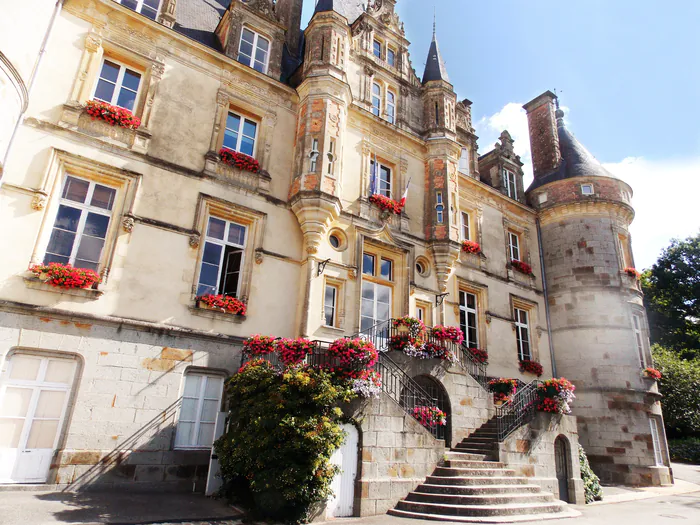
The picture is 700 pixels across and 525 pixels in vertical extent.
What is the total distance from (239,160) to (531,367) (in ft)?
40.7

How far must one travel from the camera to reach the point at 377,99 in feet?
52.2

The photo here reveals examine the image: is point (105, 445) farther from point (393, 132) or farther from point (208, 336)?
point (393, 132)

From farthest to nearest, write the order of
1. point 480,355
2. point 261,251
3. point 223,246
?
1. point 480,355
2. point 261,251
3. point 223,246

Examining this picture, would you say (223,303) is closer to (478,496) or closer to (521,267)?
(478,496)

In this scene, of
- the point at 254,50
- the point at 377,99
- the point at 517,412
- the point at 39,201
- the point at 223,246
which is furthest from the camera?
the point at 377,99

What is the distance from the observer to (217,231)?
11500 millimetres

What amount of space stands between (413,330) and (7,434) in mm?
8761

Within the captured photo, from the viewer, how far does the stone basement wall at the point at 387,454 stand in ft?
27.8

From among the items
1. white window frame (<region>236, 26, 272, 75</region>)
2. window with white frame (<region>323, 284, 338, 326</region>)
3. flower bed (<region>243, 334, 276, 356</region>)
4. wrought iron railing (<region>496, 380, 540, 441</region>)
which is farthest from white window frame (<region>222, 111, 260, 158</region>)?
wrought iron railing (<region>496, 380, 540, 441</region>)

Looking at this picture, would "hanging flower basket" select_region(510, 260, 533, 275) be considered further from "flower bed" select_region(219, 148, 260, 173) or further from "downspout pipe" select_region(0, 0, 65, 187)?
"downspout pipe" select_region(0, 0, 65, 187)

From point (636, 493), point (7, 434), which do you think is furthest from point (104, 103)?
point (636, 493)

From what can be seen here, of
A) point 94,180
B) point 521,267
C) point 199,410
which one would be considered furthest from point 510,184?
point 94,180

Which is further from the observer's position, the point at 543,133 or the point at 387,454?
the point at 543,133

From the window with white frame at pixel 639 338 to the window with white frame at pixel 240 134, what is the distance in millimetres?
15542
